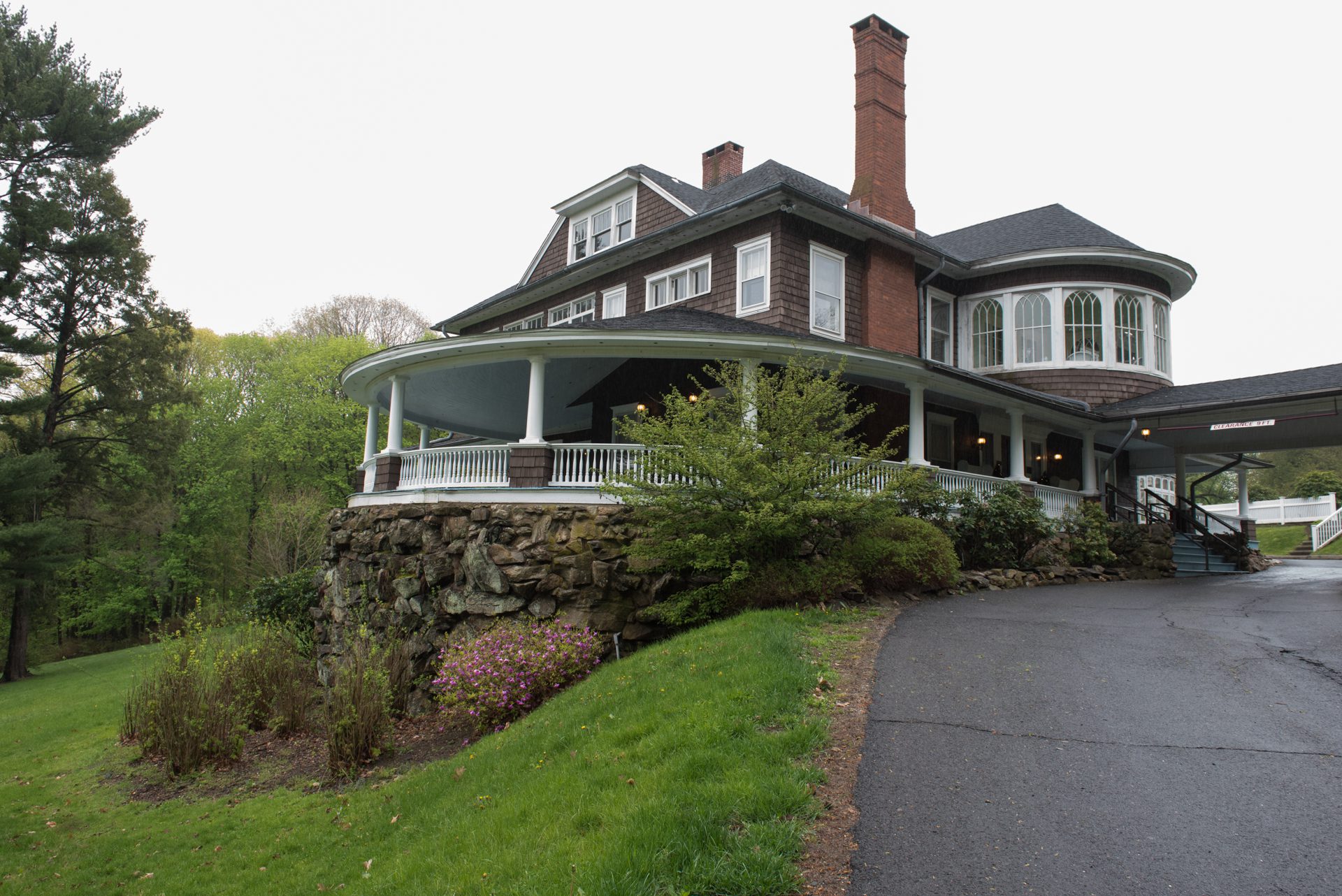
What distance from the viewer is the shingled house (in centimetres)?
1338

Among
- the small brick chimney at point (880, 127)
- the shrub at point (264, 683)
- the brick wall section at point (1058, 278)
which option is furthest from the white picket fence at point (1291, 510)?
the shrub at point (264, 683)

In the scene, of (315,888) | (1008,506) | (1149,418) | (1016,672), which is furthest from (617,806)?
(1149,418)

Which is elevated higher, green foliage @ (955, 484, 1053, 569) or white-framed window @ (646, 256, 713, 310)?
white-framed window @ (646, 256, 713, 310)

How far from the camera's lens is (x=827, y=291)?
55.8ft

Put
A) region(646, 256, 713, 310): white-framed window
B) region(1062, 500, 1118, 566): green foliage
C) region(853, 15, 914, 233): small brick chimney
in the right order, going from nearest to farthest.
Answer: region(1062, 500, 1118, 566): green foliage
region(646, 256, 713, 310): white-framed window
region(853, 15, 914, 233): small brick chimney

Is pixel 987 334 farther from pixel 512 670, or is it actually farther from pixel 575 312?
pixel 512 670

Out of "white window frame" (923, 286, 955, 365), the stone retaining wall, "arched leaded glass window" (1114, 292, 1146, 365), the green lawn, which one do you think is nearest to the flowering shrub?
the stone retaining wall

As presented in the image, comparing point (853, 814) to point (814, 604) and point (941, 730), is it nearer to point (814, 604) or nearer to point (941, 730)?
point (941, 730)

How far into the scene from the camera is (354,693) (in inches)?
382

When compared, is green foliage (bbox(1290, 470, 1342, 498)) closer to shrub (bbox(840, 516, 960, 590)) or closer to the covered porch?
the covered porch

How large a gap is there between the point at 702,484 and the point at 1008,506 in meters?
6.54

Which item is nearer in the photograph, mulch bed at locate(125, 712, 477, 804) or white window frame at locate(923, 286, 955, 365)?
mulch bed at locate(125, 712, 477, 804)

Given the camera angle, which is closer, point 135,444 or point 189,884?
point 189,884

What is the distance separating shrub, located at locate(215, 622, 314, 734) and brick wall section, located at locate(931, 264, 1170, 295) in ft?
52.3
